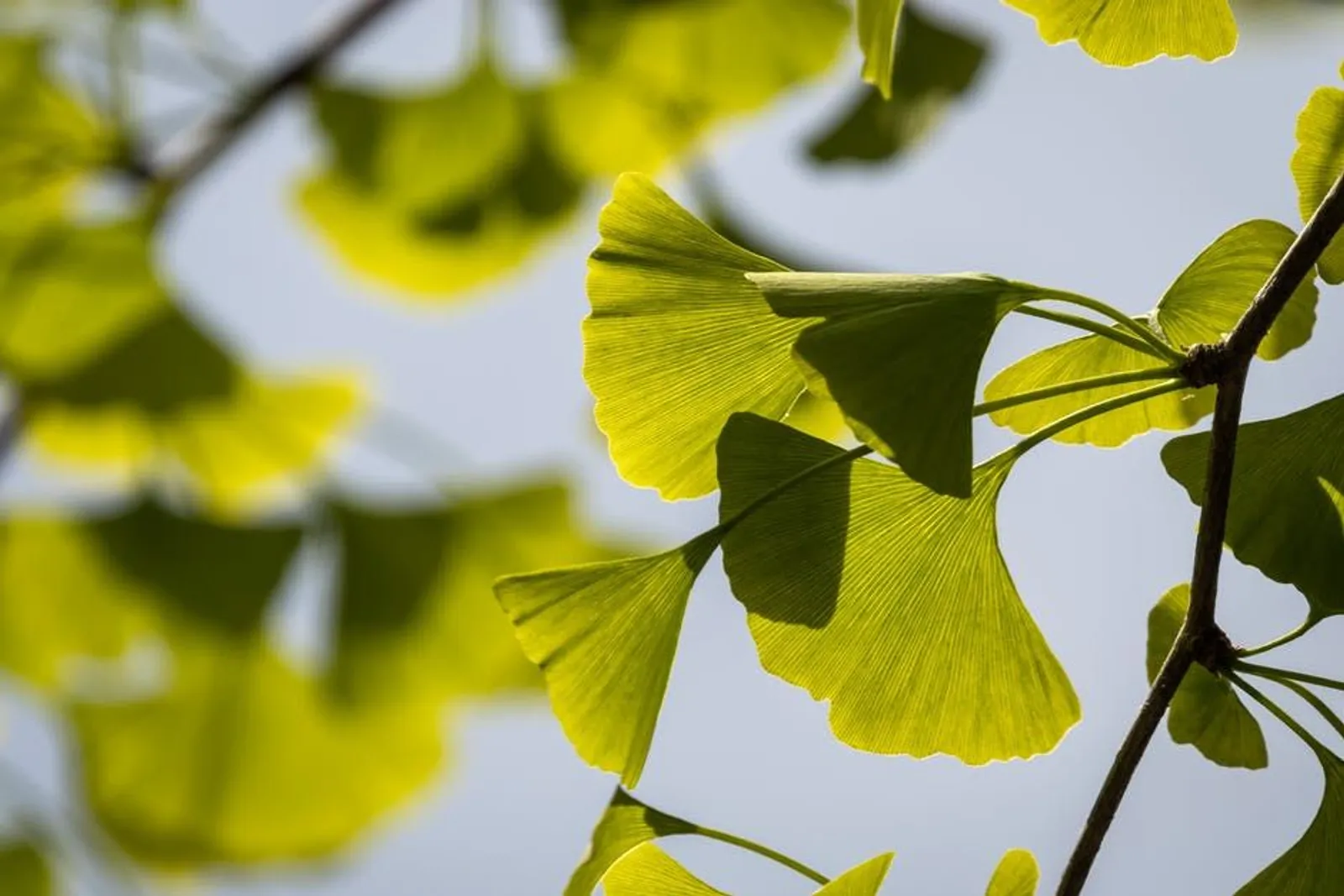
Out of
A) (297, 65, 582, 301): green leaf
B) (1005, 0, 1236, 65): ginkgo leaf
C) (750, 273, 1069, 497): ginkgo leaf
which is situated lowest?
(750, 273, 1069, 497): ginkgo leaf

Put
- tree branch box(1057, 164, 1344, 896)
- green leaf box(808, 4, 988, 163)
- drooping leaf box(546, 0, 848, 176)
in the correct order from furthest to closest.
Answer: drooping leaf box(546, 0, 848, 176), green leaf box(808, 4, 988, 163), tree branch box(1057, 164, 1344, 896)

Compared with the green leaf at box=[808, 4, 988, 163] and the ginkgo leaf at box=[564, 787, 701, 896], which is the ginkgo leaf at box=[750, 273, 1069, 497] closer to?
the ginkgo leaf at box=[564, 787, 701, 896]

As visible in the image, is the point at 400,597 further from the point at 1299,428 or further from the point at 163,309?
the point at 1299,428

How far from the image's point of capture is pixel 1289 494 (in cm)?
26

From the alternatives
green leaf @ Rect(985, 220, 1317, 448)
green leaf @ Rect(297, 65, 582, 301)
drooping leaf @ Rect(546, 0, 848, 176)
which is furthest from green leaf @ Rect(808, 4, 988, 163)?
green leaf @ Rect(985, 220, 1317, 448)

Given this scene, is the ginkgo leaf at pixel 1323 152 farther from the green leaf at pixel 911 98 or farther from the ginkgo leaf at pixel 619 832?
the green leaf at pixel 911 98

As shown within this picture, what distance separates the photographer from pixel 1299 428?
0.26 m

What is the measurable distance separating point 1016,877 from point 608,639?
0.09m

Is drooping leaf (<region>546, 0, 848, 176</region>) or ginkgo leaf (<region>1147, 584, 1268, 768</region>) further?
drooping leaf (<region>546, 0, 848, 176</region>)

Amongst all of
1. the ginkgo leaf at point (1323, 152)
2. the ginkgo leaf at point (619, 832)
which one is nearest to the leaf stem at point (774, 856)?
the ginkgo leaf at point (619, 832)

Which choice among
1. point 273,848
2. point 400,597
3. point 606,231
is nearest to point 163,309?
point 400,597

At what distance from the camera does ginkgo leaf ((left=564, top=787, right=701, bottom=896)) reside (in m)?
0.29

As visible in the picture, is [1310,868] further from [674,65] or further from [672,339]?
[674,65]

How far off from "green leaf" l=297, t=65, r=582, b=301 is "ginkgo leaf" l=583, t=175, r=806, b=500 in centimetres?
64
